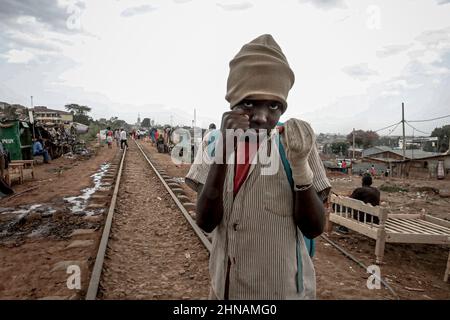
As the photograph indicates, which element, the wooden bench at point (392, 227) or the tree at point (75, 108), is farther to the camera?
the tree at point (75, 108)

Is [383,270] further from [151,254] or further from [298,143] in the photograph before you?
[298,143]

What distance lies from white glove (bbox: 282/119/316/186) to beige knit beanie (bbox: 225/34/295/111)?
0.19 m

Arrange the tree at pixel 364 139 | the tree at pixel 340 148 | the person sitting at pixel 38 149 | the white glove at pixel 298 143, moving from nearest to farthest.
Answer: the white glove at pixel 298 143, the person sitting at pixel 38 149, the tree at pixel 340 148, the tree at pixel 364 139

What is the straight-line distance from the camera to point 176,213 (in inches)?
260

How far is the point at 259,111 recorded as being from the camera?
1103mm

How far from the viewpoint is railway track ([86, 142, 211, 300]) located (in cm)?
344

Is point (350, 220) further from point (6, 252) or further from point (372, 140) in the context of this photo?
point (372, 140)

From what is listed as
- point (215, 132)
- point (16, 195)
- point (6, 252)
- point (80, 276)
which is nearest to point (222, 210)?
point (215, 132)

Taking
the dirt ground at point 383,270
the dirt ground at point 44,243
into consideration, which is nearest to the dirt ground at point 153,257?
the dirt ground at point 44,243

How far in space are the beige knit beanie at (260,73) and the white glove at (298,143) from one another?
0.63 feet

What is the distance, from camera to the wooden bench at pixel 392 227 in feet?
Answer: 16.1

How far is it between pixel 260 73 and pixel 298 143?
328 millimetres

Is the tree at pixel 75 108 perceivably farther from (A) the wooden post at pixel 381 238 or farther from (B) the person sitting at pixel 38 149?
(A) the wooden post at pixel 381 238

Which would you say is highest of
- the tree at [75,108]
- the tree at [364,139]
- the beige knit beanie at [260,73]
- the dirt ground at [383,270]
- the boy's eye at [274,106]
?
the tree at [75,108]
